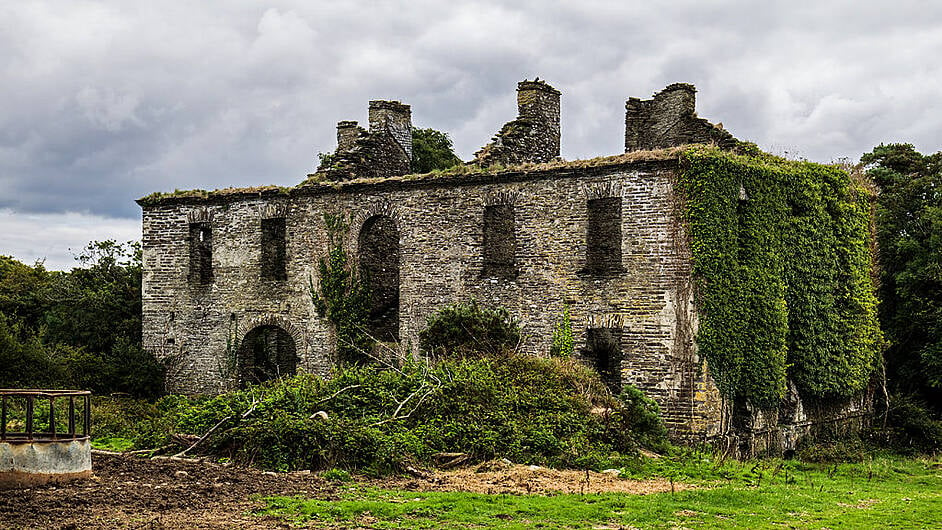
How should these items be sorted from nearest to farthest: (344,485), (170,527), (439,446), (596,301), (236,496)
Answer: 1. (170,527)
2. (236,496)
3. (344,485)
4. (439,446)
5. (596,301)

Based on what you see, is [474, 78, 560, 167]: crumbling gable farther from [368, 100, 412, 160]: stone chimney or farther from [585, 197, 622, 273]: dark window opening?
[368, 100, 412, 160]: stone chimney

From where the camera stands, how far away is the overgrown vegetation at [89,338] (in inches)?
1020

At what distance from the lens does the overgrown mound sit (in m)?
16.2

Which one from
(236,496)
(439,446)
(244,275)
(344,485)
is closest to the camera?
(236,496)

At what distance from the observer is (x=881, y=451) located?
26.0m

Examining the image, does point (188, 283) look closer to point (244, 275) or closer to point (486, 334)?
point (244, 275)

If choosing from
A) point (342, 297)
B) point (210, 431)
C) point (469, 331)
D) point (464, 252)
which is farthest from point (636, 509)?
point (342, 297)

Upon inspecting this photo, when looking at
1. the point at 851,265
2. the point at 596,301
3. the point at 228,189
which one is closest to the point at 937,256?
the point at 851,265

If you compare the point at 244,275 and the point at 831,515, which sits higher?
the point at 244,275

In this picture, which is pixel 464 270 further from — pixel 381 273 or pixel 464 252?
pixel 381 273

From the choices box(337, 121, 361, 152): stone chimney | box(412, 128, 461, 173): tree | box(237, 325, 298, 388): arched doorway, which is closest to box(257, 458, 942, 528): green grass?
box(337, 121, 361, 152): stone chimney

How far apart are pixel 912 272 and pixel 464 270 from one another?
1369 cm

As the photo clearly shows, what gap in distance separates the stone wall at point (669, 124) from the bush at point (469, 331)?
714 centimetres

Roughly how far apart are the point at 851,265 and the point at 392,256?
12.1 m
